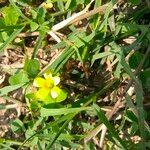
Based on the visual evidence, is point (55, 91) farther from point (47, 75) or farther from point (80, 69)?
point (80, 69)

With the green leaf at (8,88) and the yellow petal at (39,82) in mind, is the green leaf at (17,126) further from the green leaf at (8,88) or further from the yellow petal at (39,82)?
the yellow petal at (39,82)

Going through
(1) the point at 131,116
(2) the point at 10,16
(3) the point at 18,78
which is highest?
(2) the point at 10,16

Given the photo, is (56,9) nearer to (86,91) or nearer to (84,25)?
(84,25)

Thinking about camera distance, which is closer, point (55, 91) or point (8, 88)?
point (55, 91)

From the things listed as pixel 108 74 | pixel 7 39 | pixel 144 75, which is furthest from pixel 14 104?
pixel 144 75

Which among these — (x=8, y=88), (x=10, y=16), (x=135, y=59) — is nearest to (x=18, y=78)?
(x=8, y=88)

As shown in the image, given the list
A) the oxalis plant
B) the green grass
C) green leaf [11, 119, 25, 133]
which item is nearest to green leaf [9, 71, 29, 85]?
the green grass

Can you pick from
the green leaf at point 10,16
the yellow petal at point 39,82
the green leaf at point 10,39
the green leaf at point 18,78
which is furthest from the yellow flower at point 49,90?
the green leaf at point 10,16
